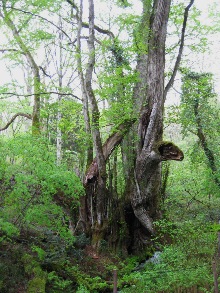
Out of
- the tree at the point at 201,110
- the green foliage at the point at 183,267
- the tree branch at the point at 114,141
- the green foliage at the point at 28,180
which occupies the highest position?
the tree at the point at 201,110


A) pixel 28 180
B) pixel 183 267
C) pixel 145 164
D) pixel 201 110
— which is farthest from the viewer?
pixel 201 110

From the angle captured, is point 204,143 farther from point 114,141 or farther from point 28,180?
point 28,180

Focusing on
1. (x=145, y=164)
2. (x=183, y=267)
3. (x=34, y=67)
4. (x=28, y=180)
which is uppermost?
(x=34, y=67)

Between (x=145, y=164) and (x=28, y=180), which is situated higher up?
(x=145, y=164)

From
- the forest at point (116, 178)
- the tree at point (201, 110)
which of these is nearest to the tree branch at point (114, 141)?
the forest at point (116, 178)

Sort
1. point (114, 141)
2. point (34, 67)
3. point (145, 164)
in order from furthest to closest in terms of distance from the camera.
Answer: point (34, 67), point (114, 141), point (145, 164)

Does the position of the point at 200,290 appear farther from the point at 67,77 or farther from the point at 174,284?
the point at 67,77

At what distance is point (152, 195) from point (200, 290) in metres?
5.05

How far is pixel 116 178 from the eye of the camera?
11.6 m

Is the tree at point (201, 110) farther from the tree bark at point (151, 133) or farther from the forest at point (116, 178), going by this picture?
the tree bark at point (151, 133)

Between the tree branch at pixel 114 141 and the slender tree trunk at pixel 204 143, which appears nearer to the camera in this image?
the tree branch at pixel 114 141

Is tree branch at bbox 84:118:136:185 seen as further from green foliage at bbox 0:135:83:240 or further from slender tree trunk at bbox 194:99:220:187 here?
slender tree trunk at bbox 194:99:220:187

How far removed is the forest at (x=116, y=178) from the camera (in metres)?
7.37

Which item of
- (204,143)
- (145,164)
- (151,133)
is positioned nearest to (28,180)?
(145,164)
